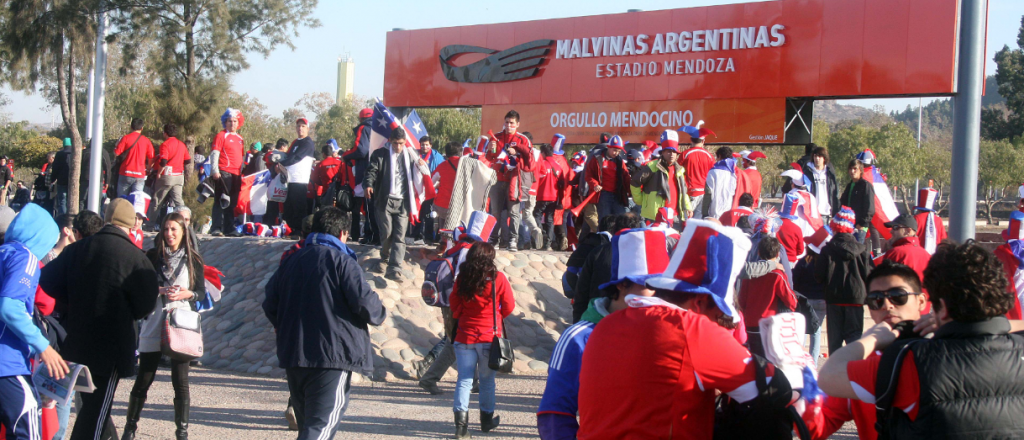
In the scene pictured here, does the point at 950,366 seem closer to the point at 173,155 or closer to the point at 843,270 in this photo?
the point at 843,270

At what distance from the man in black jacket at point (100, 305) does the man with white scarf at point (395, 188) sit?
16.7ft

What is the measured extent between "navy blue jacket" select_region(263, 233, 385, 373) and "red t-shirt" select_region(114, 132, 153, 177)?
28.2 feet

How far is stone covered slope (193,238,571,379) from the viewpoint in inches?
367

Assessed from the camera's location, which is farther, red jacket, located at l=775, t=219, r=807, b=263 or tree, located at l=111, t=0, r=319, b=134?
tree, located at l=111, t=0, r=319, b=134

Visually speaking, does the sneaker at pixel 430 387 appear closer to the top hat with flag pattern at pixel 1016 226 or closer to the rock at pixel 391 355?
the rock at pixel 391 355

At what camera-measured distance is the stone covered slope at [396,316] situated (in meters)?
9.31

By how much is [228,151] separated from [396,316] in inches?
212

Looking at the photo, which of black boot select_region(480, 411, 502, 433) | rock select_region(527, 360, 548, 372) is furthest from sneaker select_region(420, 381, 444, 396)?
black boot select_region(480, 411, 502, 433)

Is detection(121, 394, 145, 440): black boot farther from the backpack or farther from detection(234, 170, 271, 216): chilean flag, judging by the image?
detection(234, 170, 271, 216): chilean flag

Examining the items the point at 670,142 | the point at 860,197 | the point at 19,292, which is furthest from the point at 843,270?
the point at 19,292

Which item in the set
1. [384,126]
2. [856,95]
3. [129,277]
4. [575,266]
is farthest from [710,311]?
[856,95]

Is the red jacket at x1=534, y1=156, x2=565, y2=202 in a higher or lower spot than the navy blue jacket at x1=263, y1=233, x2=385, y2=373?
higher

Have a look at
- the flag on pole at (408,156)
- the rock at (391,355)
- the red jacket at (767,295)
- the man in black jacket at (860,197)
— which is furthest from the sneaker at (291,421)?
the man in black jacket at (860,197)

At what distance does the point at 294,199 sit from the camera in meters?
12.5
